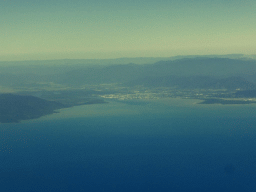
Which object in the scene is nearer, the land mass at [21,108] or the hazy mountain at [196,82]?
the land mass at [21,108]

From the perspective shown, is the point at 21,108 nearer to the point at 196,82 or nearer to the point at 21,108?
the point at 21,108

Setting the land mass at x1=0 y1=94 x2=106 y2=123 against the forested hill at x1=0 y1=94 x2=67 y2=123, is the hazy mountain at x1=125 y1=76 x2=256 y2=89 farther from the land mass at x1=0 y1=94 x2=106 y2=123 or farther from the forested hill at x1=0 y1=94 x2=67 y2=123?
the forested hill at x1=0 y1=94 x2=67 y2=123

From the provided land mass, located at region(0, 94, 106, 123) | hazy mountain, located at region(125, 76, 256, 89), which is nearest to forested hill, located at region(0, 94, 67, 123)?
land mass, located at region(0, 94, 106, 123)

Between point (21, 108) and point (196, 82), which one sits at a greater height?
point (196, 82)

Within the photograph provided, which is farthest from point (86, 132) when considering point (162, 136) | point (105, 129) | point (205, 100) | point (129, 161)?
point (205, 100)

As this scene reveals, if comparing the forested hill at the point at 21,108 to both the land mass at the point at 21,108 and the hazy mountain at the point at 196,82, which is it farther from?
the hazy mountain at the point at 196,82

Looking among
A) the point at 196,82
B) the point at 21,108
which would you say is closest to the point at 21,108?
the point at 21,108

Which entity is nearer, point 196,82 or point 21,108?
point 21,108

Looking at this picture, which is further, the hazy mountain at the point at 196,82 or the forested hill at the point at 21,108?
the hazy mountain at the point at 196,82

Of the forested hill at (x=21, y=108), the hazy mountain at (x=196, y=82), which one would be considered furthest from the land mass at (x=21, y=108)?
the hazy mountain at (x=196, y=82)

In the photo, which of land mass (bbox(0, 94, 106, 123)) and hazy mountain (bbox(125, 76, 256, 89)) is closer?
land mass (bbox(0, 94, 106, 123))

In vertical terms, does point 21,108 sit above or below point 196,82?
below
